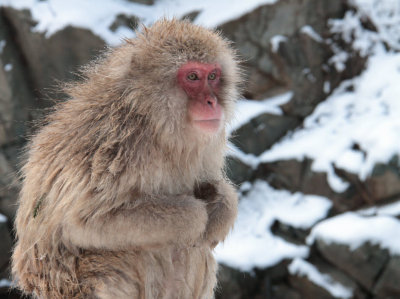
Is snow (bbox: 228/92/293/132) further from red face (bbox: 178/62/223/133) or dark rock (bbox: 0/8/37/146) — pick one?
red face (bbox: 178/62/223/133)

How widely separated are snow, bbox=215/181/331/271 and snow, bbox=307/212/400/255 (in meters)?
0.41

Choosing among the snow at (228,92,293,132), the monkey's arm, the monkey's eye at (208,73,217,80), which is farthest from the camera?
the snow at (228,92,293,132)

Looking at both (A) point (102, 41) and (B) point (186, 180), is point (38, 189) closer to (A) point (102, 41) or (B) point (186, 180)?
(B) point (186, 180)

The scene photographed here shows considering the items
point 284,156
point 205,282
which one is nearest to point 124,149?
point 205,282

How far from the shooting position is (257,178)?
7578 millimetres

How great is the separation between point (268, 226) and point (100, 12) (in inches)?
160

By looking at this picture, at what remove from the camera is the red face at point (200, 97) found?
7.75 feet

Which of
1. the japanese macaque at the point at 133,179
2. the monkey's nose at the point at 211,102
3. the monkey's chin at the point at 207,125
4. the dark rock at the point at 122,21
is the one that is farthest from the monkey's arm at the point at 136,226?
the dark rock at the point at 122,21

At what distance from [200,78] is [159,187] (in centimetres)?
54

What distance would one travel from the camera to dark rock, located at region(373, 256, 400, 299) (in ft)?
18.9

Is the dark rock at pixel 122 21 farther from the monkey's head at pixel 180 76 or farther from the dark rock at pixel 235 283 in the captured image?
the monkey's head at pixel 180 76

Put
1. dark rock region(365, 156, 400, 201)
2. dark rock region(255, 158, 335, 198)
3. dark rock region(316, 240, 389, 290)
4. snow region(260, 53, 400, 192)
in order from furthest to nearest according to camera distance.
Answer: dark rock region(255, 158, 335, 198), snow region(260, 53, 400, 192), dark rock region(365, 156, 400, 201), dark rock region(316, 240, 389, 290)

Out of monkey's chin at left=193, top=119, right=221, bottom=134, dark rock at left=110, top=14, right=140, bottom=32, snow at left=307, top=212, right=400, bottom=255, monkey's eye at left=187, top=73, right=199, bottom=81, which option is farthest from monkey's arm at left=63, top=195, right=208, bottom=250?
dark rock at left=110, top=14, right=140, bottom=32

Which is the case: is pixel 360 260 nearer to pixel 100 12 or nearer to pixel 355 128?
pixel 355 128
